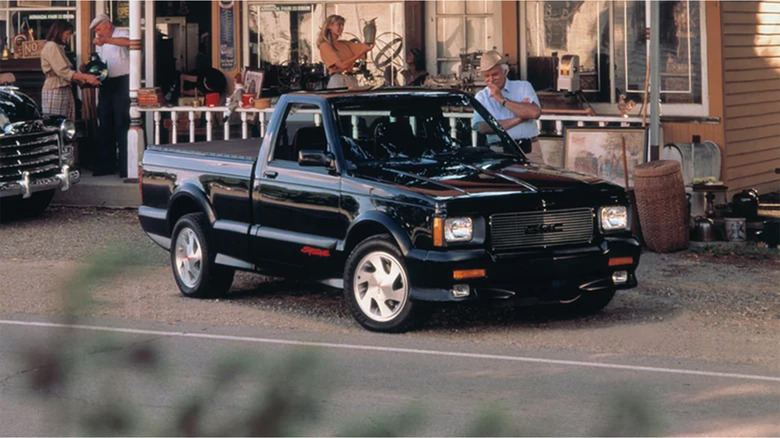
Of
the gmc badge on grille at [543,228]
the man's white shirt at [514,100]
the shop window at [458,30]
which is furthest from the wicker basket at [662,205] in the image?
the shop window at [458,30]

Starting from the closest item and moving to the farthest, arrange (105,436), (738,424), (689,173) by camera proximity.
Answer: (105,436) < (738,424) < (689,173)

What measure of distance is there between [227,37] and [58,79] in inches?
93.9

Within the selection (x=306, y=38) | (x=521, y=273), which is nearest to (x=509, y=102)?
(x=521, y=273)

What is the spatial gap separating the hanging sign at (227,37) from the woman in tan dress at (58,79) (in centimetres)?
204

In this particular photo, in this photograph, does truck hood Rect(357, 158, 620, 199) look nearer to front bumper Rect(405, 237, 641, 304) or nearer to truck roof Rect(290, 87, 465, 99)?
front bumper Rect(405, 237, 641, 304)

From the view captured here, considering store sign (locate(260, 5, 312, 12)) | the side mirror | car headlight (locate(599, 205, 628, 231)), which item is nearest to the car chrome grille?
car headlight (locate(599, 205, 628, 231))

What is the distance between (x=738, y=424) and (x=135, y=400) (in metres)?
4.70

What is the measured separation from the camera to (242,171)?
9.54 metres

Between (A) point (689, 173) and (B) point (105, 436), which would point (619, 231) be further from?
(B) point (105, 436)

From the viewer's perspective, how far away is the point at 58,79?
15742mm

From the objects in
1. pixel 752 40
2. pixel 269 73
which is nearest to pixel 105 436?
pixel 752 40

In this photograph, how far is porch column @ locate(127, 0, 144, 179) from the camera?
583 inches

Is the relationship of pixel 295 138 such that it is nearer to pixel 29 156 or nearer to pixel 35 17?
pixel 29 156

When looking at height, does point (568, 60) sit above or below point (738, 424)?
above
